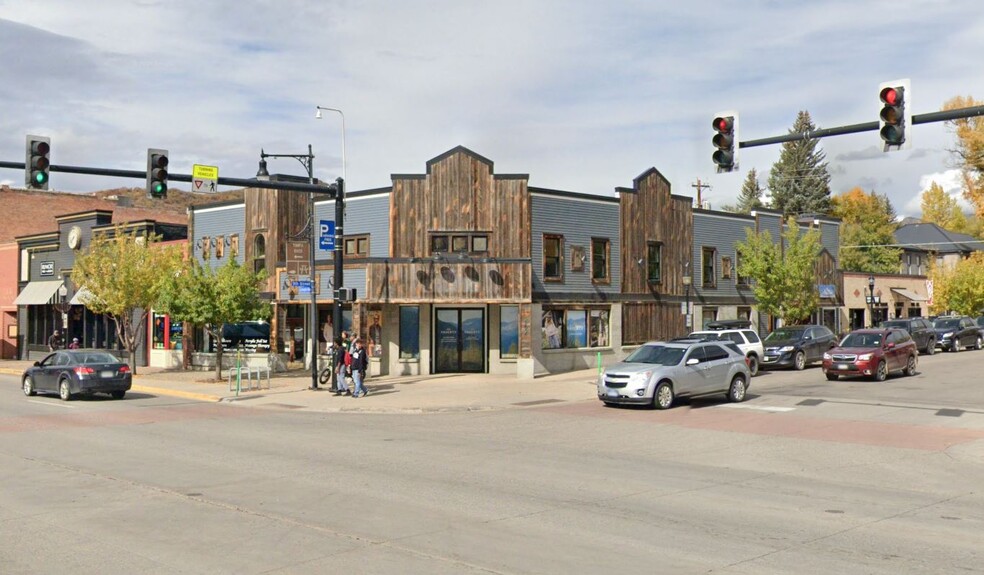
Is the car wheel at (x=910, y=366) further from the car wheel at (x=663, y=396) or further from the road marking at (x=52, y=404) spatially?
the road marking at (x=52, y=404)

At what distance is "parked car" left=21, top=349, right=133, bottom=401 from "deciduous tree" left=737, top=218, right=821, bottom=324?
1056 inches

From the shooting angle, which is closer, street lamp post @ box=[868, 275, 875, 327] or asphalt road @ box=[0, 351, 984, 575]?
asphalt road @ box=[0, 351, 984, 575]

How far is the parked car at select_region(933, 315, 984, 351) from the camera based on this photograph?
143 ft

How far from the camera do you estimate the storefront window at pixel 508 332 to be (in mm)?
32875

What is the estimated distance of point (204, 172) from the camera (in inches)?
803

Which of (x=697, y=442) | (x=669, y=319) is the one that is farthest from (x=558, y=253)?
(x=697, y=442)

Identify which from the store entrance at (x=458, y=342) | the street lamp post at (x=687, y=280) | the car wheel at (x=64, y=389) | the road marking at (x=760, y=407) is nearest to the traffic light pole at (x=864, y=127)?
the road marking at (x=760, y=407)

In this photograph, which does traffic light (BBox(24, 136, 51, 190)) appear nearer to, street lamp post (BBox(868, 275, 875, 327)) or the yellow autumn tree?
street lamp post (BBox(868, 275, 875, 327))

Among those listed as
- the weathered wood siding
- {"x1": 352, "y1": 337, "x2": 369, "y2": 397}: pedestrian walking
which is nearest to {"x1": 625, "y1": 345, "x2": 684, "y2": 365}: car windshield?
{"x1": 352, "y1": 337, "x2": 369, "y2": 397}: pedestrian walking

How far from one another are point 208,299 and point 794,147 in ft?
240

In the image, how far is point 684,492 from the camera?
39.3ft

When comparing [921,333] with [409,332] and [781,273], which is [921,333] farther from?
[409,332]

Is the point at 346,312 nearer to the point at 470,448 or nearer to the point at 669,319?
the point at 669,319

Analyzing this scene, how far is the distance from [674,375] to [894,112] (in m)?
9.70
